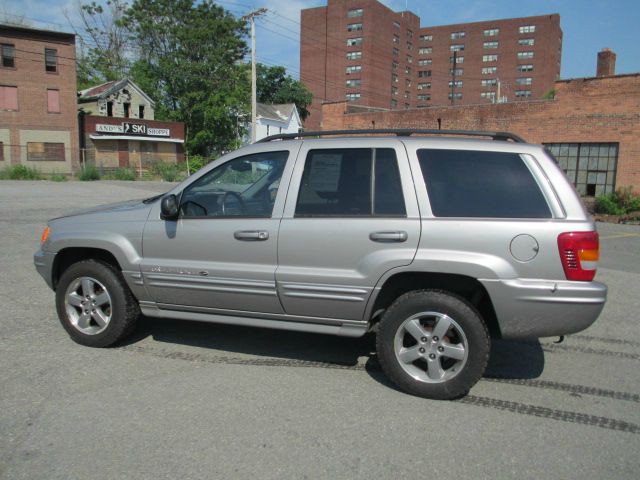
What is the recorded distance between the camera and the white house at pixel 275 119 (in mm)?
56312

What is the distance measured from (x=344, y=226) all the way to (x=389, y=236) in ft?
1.18

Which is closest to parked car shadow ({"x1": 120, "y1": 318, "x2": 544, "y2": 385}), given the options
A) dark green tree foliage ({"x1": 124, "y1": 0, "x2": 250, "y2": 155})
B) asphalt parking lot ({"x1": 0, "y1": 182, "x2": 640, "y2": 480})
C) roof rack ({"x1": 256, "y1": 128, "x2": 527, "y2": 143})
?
asphalt parking lot ({"x1": 0, "y1": 182, "x2": 640, "y2": 480})

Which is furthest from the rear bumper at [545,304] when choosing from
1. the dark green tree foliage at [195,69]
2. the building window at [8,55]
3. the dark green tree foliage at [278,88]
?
the dark green tree foliage at [278,88]

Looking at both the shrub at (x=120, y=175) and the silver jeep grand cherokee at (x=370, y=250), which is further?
the shrub at (x=120, y=175)

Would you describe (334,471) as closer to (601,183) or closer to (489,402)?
(489,402)

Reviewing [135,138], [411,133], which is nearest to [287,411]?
[411,133]

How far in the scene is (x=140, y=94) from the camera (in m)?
51.4

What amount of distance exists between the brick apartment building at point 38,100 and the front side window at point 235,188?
4320 cm

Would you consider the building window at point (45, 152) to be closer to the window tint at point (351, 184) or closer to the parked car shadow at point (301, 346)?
the parked car shadow at point (301, 346)

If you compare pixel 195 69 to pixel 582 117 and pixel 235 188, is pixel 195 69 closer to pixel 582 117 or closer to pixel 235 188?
pixel 582 117

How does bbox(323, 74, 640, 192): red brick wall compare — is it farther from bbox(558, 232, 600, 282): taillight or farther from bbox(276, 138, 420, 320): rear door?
bbox(276, 138, 420, 320): rear door

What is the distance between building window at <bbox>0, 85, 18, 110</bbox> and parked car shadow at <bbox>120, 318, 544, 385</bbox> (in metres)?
43.3

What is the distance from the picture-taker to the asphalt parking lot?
10.3 ft

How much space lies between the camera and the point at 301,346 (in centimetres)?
512
